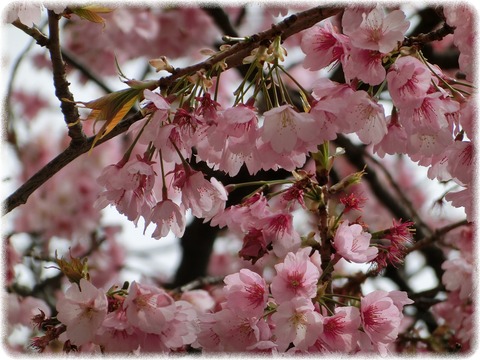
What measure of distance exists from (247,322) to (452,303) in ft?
3.71

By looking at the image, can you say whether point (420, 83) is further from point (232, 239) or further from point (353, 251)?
point (232, 239)

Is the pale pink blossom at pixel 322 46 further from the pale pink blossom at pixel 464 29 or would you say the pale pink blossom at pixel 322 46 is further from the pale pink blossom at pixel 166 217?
the pale pink blossom at pixel 166 217

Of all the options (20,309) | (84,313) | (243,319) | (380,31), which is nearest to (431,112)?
(380,31)

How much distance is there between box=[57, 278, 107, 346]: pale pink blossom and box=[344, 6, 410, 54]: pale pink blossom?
0.75 m

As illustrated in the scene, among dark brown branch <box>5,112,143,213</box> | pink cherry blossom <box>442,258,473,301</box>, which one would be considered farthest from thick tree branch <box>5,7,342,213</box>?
pink cherry blossom <box>442,258,473,301</box>

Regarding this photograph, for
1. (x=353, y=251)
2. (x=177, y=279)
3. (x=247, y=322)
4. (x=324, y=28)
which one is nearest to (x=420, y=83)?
(x=324, y=28)

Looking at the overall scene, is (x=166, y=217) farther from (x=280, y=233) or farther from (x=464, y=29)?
(x=464, y=29)

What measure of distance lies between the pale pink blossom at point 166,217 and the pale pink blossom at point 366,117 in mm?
422

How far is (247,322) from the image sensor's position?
1.71 metres

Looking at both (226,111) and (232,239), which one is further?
(232,239)

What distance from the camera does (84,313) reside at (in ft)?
5.68

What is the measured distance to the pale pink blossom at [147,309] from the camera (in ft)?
5.61

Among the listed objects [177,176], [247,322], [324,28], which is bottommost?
[247,322]

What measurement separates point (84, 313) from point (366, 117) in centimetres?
72
